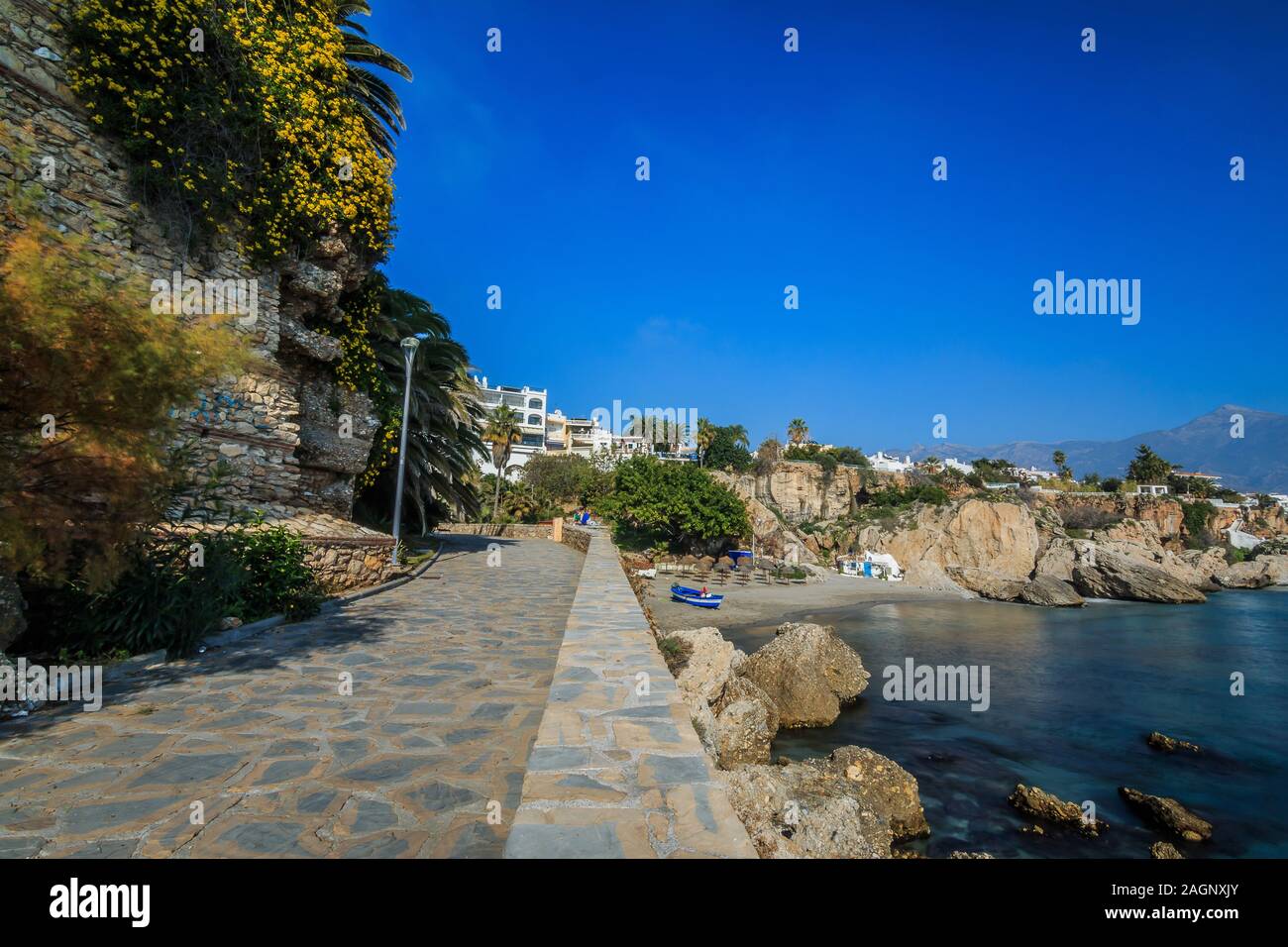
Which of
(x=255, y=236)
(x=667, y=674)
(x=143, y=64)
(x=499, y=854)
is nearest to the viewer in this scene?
(x=499, y=854)

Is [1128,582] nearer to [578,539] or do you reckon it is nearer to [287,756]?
[578,539]

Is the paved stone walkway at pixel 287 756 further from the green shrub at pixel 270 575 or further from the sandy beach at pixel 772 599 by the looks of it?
the sandy beach at pixel 772 599

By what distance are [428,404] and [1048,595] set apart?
4850 centimetres

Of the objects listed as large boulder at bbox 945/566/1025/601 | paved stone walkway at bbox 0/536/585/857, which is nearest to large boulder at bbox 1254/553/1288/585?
large boulder at bbox 945/566/1025/601

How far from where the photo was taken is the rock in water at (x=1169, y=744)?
51.3 ft

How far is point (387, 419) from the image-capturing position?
1642 centimetres

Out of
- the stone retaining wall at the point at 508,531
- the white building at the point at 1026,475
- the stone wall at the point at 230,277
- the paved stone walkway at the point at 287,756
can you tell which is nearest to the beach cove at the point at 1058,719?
the paved stone walkway at the point at 287,756

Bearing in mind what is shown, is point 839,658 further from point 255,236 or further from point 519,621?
point 255,236

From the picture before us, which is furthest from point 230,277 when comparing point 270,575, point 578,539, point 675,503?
point 675,503

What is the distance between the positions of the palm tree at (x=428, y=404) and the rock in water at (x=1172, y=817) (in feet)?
64.5

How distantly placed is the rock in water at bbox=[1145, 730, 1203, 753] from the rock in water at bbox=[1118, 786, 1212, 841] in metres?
5.16

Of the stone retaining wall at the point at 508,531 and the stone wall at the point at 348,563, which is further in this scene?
the stone retaining wall at the point at 508,531
